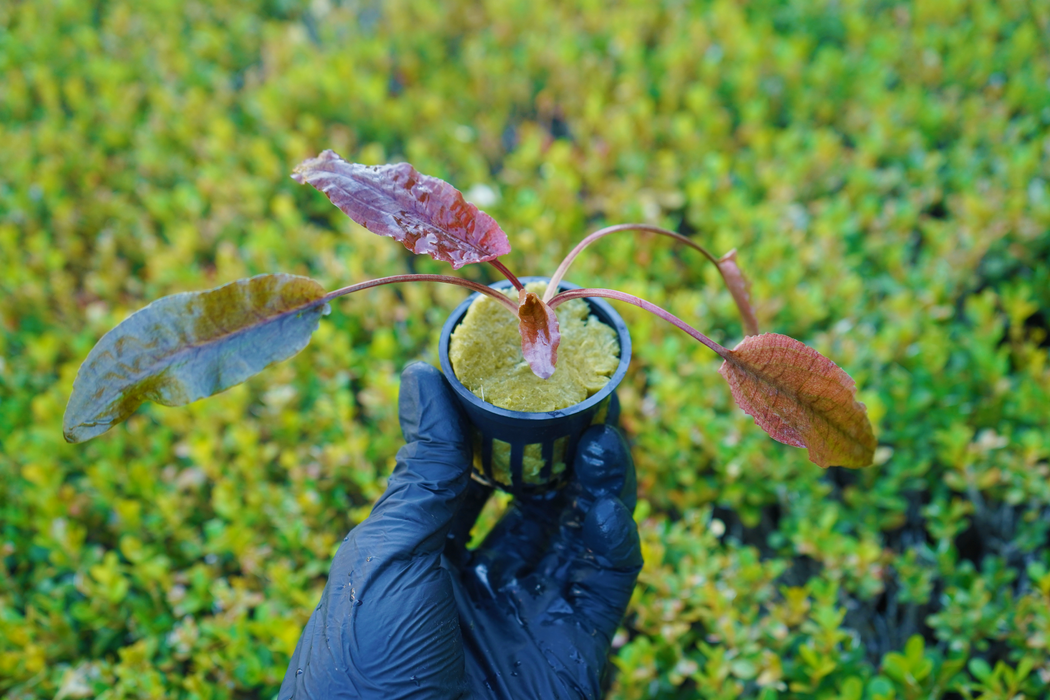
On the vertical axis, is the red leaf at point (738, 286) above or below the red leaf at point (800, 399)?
above

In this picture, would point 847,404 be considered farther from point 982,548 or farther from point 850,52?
point 850,52

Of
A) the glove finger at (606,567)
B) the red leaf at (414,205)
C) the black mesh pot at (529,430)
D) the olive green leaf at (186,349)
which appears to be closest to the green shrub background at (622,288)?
the glove finger at (606,567)

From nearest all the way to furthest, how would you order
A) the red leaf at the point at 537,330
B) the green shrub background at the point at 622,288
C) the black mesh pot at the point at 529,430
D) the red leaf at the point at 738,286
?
the red leaf at the point at 537,330 → the black mesh pot at the point at 529,430 → the red leaf at the point at 738,286 → the green shrub background at the point at 622,288

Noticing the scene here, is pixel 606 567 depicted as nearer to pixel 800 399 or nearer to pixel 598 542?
pixel 598 542

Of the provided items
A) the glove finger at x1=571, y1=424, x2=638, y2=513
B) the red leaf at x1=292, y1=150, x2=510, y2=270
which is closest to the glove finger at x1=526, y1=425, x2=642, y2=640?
the glove finger at x1=571, y1=424, x2=638, y2=513

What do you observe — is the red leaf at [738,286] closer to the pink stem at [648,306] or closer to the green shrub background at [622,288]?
the pink stem at [648,306]

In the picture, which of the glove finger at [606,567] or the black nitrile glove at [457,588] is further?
the glove finger at [606,567]

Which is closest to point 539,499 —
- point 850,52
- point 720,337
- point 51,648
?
point 720,337

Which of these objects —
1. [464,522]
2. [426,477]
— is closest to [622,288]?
[464,522]
